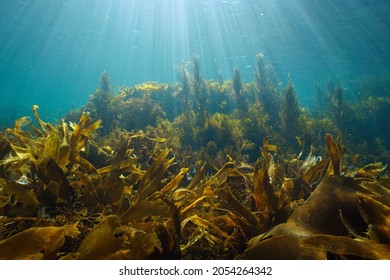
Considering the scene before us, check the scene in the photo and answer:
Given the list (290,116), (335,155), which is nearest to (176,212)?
(335,155)

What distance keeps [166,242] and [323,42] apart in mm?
29182

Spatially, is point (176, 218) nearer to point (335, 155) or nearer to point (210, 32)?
point (335, 155)

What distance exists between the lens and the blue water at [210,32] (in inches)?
768

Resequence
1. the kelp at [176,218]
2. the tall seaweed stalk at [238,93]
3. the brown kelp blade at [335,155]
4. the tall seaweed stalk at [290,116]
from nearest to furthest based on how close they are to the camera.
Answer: the kelp at [176,218]
the brown kelp blade at [335,155]
the tall seaweed stalk at [290,116]
the tall seaweed stalk at [238,93]

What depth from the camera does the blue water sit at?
19.5m

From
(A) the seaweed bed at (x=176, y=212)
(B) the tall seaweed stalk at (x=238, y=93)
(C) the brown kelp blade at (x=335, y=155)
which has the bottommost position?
(B) the tall seaweed stalk at (x=238, y=93)

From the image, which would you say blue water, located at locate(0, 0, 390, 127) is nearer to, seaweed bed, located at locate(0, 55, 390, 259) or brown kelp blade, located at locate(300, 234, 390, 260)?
seaweed bed, located at locate(0, 55, 390, 259)

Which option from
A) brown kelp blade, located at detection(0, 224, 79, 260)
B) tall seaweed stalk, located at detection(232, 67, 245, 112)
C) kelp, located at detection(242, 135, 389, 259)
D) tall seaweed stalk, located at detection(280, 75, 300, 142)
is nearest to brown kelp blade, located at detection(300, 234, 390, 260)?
kelp, located at detection(242, 135, 389, 259)

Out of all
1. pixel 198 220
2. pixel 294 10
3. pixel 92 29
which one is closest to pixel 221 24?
pixel 294 10

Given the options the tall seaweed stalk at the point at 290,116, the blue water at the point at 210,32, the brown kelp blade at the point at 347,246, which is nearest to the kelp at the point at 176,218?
the brown kelp blade at the point at 347,246

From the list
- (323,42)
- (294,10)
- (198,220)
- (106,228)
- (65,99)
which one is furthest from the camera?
(65,99)

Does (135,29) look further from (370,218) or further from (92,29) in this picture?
(370,218)

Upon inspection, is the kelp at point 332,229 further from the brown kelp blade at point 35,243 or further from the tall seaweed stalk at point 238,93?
the tall seaweed stalk at point 238,93

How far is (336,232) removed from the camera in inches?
40.6
